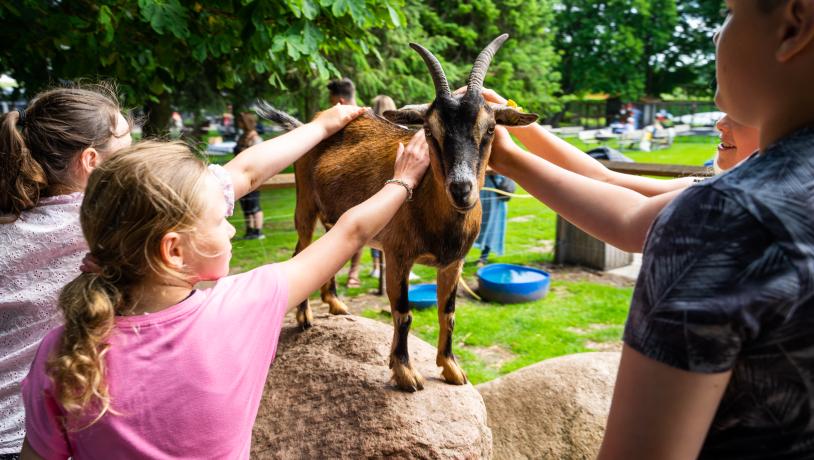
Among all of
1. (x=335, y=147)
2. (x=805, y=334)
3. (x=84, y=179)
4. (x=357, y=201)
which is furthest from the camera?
(x=335, y=147)

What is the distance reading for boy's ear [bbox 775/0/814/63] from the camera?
31.0 inches

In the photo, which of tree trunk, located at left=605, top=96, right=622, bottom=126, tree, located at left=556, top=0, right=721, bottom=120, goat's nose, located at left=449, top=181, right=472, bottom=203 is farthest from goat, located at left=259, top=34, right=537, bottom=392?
tree trunk, located at left=605, top=96, right=622, bottom=126

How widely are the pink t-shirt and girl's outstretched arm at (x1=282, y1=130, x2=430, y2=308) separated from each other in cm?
15

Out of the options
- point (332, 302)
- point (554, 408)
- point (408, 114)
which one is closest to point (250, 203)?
point (332, 302)

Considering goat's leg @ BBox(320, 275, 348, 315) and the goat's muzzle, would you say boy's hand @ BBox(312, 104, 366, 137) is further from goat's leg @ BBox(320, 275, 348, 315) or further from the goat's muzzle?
goat's leg @ BBox(320, 275, 348, 315)

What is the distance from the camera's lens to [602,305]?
22.0 ft

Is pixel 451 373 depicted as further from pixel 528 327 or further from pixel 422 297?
pixel 422 297

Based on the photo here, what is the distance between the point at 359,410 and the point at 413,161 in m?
1.36

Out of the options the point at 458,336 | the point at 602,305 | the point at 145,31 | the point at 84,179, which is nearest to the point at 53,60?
the point at 145,31

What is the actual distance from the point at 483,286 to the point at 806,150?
20.5 ft

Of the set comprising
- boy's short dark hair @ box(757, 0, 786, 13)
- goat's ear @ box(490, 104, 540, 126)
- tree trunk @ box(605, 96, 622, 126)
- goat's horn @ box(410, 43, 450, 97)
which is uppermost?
boy's short dark hair @ box(757, 0, 786, 13)

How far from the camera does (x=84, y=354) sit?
1144 mm

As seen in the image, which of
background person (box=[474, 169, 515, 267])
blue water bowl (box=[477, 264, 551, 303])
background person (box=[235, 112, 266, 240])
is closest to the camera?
blue water bowl (box=[477, 264, 551, 303])

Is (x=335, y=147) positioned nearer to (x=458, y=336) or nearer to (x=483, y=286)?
(x=458, y=336)
